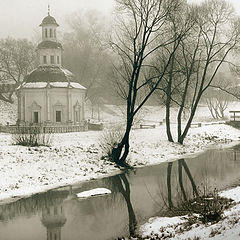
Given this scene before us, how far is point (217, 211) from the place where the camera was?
12.0m

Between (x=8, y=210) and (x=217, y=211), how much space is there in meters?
8.49

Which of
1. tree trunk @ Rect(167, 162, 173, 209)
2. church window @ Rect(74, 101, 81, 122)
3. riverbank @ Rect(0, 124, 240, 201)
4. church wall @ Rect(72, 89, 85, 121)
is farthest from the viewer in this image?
church window @ Rect(74, 101, 81, 122)

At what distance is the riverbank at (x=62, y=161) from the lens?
1903 centimetres

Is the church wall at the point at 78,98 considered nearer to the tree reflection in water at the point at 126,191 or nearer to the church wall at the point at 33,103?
the church wall at the point at 33,103

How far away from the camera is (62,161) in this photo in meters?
22.8

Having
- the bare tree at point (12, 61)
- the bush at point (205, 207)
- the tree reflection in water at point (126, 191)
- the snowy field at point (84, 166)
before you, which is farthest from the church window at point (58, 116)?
the bush at point (205, 207)

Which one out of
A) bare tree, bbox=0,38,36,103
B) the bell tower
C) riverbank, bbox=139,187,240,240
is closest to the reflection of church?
riverbank, bbox=139,187,240,240

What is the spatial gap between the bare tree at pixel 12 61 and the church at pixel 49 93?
1913 cm

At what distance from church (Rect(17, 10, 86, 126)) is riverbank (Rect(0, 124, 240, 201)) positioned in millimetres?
12054

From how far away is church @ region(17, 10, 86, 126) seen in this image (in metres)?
42.2

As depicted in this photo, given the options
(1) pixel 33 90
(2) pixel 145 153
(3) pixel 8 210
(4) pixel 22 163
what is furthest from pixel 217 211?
(1) pixel 33 90

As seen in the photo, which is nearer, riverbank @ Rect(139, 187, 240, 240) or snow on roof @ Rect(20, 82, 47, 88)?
riverbank @ Rect(139, 187, 240, 240)

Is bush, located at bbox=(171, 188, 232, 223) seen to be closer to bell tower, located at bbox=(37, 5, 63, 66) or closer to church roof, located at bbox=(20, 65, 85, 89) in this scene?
church roof, located at bbox=(20, 65, 85, 89)

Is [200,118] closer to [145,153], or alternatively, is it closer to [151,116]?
[151,116]
